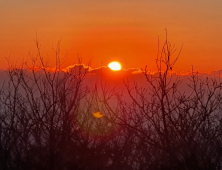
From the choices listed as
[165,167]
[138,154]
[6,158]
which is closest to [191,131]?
[165,167]

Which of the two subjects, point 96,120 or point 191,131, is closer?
point 191,131

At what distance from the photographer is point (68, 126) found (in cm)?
1066

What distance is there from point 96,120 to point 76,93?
2499 mm

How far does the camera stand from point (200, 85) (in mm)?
9023

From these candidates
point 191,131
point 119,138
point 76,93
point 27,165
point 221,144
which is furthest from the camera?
point 119,138

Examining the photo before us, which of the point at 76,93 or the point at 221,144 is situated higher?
the point at 76,93

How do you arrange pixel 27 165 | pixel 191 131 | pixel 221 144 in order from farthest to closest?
pixel 27 165 < pixel 221 144 < pixel 191 131

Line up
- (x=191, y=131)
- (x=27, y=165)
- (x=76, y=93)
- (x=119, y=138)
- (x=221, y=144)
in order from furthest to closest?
(x=119, y=138) < (x=76, y=93) < (x=27, y=165) < (x=221, y=144) < (x=191, y=131)

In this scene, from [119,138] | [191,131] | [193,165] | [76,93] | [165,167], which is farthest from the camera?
[119,138]

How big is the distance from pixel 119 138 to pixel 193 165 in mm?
6588

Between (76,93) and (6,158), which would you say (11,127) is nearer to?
(6,158)

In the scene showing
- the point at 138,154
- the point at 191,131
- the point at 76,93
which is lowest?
the point at 138,154

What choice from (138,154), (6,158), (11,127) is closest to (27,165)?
(6,158)

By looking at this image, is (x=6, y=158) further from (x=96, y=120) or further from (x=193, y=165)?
(x=193, y=165)
